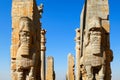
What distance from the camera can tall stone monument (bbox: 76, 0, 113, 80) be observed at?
14.1m

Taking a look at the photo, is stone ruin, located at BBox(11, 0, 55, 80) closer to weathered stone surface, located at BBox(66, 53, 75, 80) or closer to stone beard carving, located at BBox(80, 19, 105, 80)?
stone beard carving, located at BBox(80, 19, 105, 80)

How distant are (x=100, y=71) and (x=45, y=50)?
10249 mm

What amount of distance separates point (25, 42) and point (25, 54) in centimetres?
42

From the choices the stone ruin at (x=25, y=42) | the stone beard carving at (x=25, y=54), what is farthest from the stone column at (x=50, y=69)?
the stone beard carving at (x=25, y=54)

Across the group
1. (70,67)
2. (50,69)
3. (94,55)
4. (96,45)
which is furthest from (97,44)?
(70,67)

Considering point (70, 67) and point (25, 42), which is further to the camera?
point (70, 67)

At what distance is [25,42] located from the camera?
14242 mm

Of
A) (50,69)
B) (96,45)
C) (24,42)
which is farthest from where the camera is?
(50,69)

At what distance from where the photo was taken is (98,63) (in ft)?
46.4

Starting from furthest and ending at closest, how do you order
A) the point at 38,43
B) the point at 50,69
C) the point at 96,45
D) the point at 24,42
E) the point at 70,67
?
the point at 70,67 < the point at 50,69 < the point at 38,43 < the point at 24,42 < the point at 96,45

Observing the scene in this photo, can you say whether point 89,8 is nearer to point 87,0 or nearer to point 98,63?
point 87,0

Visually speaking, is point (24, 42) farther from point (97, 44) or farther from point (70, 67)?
point (70, 67)

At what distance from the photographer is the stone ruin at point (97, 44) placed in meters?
14.1

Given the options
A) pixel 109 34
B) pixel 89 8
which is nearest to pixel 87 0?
pixel 89 8
